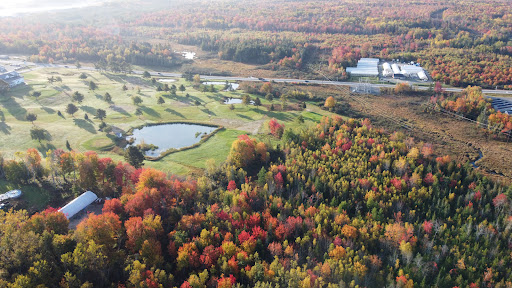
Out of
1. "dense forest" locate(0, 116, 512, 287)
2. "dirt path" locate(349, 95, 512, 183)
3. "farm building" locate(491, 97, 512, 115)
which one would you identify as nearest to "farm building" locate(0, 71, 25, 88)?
"dense forest" locate(0, 116, 512, 287)

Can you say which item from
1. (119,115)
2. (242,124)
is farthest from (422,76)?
(119,115)

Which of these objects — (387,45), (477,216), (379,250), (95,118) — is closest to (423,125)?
(477,216)

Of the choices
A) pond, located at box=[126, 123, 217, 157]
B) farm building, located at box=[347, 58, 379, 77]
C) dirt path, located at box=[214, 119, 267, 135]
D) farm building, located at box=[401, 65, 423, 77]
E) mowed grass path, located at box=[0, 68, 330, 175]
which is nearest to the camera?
mowed grass path, located at box=[0, 68, 330, 175]

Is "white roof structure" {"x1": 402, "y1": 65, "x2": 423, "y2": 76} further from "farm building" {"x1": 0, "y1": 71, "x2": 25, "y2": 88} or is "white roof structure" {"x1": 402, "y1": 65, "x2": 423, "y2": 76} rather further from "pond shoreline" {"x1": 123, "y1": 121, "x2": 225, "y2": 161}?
"farm building" {"x1": 0, "y1": 71, "x2": 25, "y2": 88}

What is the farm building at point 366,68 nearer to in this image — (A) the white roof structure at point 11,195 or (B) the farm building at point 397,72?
(B) the farm building at point 397,72

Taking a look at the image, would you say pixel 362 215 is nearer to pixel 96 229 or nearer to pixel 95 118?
pixel 96 229

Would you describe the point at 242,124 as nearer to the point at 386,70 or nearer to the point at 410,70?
the point at 386,70
